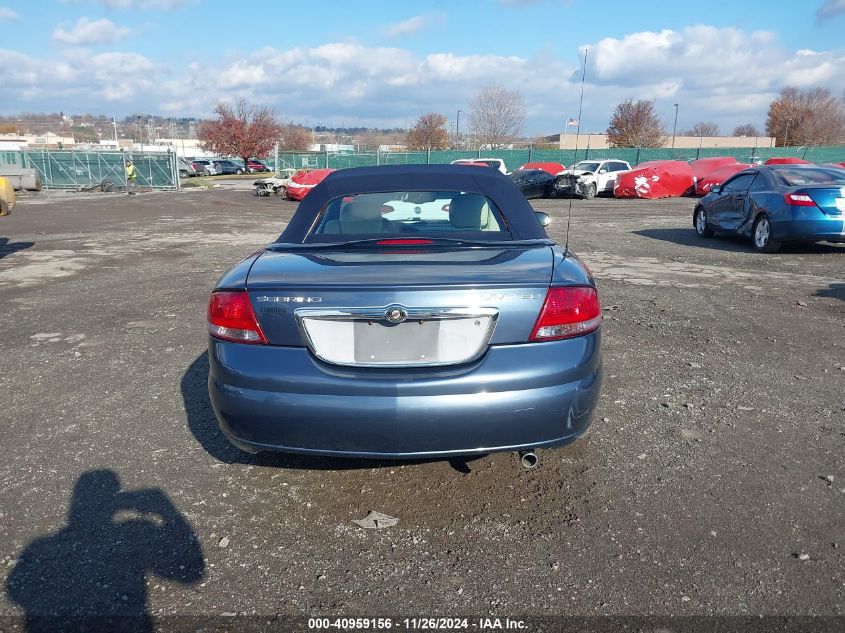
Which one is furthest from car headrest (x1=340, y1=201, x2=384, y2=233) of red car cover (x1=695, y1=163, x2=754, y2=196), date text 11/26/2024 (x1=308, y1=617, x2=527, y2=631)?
red car cover (x1=695, y1=163, x2=754, y2=196)

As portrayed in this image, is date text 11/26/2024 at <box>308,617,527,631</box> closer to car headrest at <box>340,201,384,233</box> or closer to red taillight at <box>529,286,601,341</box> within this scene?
red taillight at <box>529,286,601,341</box>

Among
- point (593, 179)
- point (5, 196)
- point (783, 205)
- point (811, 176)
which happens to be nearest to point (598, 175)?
point (593, 179)

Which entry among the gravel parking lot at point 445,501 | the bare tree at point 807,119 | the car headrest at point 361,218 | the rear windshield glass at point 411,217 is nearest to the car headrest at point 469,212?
the rear windshield glass at point 411,217

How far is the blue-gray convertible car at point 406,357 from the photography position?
2.59m

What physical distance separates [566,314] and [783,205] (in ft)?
29.4

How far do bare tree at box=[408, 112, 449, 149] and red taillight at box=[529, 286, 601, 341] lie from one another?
214ft

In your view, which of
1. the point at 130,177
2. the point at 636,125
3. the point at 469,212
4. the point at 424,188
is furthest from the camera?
the point at 636,125

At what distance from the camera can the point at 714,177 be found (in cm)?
2702

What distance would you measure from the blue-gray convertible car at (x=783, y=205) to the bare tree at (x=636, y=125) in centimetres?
5604

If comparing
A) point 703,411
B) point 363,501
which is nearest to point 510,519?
point 363,501

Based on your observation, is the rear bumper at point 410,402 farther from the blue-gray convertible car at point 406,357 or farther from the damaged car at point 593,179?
the damaged car at point 593,179

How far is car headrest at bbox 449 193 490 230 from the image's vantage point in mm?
3748

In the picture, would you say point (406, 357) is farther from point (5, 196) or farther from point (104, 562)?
point (5, 196)

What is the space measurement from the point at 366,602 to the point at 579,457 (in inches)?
61.8
